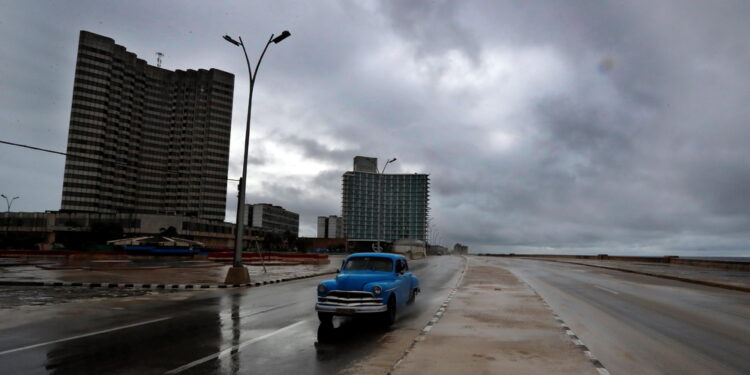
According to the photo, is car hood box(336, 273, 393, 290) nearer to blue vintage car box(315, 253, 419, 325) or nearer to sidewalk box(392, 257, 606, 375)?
blue vintage car box(315, 253, 419, 325)

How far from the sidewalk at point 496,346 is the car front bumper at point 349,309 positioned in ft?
4.10

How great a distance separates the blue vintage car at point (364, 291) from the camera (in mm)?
10375

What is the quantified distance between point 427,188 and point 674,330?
490 ft

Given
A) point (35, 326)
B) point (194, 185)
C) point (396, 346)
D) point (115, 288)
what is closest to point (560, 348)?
point (396, 346)

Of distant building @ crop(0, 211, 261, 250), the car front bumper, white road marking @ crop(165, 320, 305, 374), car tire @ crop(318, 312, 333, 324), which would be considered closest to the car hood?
the car front bumper

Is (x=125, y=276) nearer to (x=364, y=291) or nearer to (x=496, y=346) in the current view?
(x=364, y=291)

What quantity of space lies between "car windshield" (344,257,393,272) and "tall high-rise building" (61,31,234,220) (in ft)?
449

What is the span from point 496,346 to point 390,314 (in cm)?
344

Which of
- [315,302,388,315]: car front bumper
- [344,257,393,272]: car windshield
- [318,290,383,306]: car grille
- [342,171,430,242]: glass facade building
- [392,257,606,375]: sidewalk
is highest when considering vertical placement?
[342,171,430,242]: glass facade building

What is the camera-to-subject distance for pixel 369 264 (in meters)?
12.3

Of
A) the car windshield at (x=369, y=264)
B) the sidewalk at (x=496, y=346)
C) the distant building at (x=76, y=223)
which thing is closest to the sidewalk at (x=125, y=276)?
the car windshield at (x=369, y=264)

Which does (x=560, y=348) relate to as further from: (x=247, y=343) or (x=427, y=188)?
(x=427, y=188)

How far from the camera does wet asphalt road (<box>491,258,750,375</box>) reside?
24.1ft

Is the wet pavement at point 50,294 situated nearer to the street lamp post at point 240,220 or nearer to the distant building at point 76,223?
the street lamp post at point 240,220
